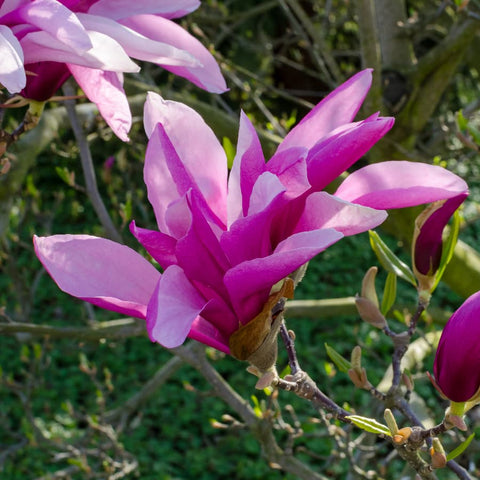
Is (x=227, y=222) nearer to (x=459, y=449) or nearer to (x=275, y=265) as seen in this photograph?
(x=275, y=265)

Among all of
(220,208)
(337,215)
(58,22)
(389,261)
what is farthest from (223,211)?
(389,261)

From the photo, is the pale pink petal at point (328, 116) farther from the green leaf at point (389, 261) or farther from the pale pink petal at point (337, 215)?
the green leaf at point (389, 261)

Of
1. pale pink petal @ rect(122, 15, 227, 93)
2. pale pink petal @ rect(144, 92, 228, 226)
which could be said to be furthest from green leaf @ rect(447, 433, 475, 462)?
pale pink petal @ rect(122, 15, 227, 93)

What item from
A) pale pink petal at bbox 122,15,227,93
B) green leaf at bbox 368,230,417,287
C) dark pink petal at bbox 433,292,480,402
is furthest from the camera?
green leaf at bbox 368,230,417,287

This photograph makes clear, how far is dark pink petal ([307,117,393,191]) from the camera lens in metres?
0.63

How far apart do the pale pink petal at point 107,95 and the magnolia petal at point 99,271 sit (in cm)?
16

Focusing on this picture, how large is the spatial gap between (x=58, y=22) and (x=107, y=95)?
0.14 metres

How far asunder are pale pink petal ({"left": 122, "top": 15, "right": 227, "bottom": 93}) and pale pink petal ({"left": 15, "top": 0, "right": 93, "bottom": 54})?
146mm

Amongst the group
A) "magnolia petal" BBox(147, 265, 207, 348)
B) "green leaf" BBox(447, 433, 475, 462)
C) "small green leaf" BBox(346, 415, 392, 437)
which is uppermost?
"magnolia petal" BBox(147, 265, 207, 348)

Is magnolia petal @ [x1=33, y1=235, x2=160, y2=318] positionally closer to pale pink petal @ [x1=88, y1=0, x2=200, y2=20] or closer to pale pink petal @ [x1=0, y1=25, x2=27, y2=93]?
pale pink petal @ [x1=0, y1=25, x2=27, y2=93]

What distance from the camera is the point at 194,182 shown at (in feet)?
2.25

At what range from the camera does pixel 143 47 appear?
71cm

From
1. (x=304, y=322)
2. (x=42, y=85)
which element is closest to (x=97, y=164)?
(x=304, y=322)

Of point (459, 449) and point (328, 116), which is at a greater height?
point (328, 116)
